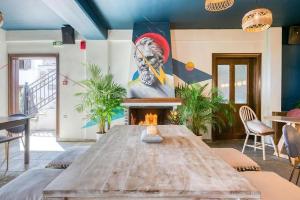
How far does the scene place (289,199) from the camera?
1.47 m

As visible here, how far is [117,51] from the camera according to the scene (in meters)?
5.84

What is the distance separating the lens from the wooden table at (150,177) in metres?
1.00

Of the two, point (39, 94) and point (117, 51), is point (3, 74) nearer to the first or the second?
point (39, 94)

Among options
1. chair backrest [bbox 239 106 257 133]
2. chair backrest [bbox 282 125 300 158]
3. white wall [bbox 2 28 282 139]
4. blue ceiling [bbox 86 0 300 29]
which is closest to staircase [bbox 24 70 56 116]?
white wall [bbox 2 28 282 139]

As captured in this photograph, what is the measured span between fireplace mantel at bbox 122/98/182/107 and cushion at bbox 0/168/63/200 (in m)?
3.19

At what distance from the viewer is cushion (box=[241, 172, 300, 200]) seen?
151 centimetres

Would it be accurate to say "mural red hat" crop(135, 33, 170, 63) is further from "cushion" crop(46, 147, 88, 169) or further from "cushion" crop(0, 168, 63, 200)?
"cushion" crop(0, 168, 63, 200)

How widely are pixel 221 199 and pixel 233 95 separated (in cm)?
529

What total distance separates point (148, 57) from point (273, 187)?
410 cm

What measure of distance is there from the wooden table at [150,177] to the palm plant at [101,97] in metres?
3.47

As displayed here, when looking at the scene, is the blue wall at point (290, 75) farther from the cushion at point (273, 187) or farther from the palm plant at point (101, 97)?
the cushion at point (273, 187)

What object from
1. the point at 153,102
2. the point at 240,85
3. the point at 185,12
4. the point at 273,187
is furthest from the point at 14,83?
the point at 273,187

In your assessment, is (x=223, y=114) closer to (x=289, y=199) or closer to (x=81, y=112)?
(x=81, y=112)

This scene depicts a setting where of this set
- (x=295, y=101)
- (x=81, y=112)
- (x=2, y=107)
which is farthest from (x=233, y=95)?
(x=2, y=107)
